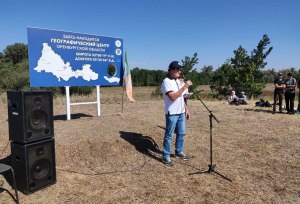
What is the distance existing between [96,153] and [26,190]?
2077 mm

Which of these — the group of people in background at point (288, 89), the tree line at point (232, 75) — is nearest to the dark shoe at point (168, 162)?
the group of people in background at point (288, 89)

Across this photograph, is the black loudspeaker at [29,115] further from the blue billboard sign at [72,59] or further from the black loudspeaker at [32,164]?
the blue billboard sign at [72,59]

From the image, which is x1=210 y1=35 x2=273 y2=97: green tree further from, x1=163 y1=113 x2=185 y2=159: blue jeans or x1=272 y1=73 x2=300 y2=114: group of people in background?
x1=163 y1=113 x2=185 y2=159: blue jeans

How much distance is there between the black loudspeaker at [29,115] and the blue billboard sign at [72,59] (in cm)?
370

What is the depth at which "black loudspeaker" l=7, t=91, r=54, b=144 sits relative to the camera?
14.8 feet

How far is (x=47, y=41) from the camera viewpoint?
834cm

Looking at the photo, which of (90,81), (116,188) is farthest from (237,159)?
(90,81)

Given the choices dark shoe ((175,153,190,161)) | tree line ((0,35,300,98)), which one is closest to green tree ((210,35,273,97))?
tree line ((0,35,300,98))

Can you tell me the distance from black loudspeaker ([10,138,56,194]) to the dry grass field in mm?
151

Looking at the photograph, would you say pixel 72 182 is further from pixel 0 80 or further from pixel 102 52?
pixel 0 80

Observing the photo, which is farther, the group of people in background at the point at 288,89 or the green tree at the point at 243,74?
the green tree at the point at 243,74

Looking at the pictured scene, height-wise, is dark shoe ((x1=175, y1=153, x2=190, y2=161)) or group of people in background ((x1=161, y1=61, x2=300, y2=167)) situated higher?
group of people in background ((x1=161, y1=61, x2=300, y2=167))

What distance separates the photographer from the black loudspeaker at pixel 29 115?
4514 mm

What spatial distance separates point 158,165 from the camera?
6145mm
